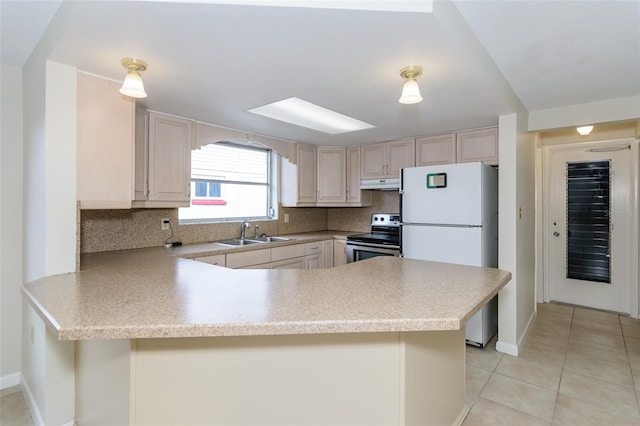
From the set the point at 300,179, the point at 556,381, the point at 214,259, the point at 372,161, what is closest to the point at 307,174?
the point at 300,179

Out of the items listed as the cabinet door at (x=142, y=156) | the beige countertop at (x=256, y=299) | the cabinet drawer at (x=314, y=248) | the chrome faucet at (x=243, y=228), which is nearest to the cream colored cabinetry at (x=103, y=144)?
the cabinet door at (x=142, y=156)

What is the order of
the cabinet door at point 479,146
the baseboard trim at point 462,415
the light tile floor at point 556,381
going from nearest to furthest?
the baseboard trim at point 462,415 → the light tile floor at point 556,381 → the cabinet door at point 479,146

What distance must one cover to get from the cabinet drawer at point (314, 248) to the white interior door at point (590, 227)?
2.98 meters

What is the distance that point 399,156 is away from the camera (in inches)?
149

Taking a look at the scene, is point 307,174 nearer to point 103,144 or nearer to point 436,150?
point 436,150

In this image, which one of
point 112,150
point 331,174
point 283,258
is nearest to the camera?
point 112,150

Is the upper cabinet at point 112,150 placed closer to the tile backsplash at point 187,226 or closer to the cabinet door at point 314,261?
the tile backsplash at point 187,226

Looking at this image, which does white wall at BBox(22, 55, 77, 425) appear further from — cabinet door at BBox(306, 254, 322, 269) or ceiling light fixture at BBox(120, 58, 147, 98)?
cabinet door at BBox(306, 254, 322, 269)

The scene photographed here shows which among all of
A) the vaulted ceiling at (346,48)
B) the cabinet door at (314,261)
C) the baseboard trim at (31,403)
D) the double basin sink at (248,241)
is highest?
the vaulted ceiling at (346,48)

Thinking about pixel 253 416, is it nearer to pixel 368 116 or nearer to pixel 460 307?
pixel 460 307

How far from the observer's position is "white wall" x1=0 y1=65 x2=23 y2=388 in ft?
7.14

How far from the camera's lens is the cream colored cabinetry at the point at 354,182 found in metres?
4.18

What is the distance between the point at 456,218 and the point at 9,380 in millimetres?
3624

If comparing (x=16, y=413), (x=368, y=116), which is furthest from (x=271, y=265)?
(x=16, y=413)
